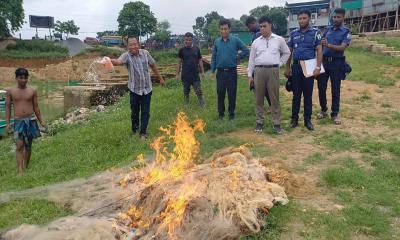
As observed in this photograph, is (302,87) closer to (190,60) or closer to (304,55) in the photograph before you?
(304,55)

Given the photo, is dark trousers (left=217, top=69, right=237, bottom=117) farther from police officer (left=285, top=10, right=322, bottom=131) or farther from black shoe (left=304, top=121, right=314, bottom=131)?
black shoe (left=304, top=121, right=314, bottom=131)

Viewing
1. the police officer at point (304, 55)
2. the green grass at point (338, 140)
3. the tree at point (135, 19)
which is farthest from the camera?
the tree at point (135, 19)

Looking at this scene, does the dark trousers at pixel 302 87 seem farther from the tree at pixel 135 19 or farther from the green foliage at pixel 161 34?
the green foliage at pixel 161 34

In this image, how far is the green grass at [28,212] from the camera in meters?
5.00

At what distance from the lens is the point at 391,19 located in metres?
30.4

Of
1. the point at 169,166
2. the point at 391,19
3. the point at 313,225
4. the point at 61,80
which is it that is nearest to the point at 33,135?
the point at 169,166

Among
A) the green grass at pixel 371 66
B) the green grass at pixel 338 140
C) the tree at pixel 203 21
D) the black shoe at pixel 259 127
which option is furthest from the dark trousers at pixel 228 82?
the tree at pixel 203 21

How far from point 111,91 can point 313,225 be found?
47.5 ft

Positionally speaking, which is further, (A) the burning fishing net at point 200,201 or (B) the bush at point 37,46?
(B) the bush at point 37,46

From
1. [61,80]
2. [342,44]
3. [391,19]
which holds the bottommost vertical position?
[61,80]

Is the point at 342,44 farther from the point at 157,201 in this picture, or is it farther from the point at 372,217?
the point at 157,201

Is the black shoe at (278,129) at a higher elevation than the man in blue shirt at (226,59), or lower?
lower

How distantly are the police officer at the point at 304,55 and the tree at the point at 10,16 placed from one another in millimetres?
40178

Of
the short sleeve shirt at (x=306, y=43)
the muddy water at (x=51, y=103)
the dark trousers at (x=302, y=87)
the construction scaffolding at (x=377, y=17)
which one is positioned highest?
the construction scaffolding at (x=377, y=17)
